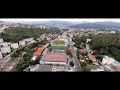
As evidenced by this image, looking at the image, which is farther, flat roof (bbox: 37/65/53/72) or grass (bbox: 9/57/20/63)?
grass (bbox: 9/57/20/63)

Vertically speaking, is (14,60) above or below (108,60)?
below

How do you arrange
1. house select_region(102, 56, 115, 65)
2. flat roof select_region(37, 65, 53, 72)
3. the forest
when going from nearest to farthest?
flat roof select_region(37, 65, 53, 72)
house select_region(102, 56, 115, 65)
the forest

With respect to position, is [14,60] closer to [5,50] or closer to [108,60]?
[5,50]

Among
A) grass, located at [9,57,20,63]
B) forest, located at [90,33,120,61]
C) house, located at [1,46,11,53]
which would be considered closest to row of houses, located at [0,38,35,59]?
house, located at [1,46,11,53]

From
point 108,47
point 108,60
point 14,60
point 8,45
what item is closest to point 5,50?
point 8,45

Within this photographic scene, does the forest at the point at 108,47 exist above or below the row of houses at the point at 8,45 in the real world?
above

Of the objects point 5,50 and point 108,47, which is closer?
point 5,50

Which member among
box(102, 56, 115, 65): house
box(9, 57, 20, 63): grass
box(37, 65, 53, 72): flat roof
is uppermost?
box(37, 65, 53, 72): flat roof

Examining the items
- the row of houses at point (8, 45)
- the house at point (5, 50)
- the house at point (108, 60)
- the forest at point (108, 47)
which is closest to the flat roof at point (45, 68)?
the house at point (108, 60)

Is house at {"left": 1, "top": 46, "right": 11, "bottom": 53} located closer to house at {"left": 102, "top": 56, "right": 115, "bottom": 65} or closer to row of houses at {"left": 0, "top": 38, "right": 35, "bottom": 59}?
row of houses at {"left": 0, "top": 38, "right": 35, "bottom": 59}

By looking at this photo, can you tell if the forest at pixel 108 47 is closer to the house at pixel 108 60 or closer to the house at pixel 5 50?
the house at pixel 108 60

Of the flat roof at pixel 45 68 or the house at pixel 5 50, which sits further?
the house at pixel 5 50
